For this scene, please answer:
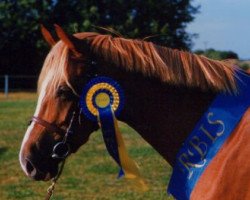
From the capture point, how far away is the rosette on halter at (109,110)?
311cm

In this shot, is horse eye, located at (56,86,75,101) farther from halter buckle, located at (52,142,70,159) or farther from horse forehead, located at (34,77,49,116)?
halter buckle, located at (52,142,70,159)

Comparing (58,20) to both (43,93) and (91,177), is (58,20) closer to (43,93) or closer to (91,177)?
(91,177)

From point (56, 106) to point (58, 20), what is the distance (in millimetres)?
38686

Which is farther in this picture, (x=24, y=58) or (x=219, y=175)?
(x=24, y=58)

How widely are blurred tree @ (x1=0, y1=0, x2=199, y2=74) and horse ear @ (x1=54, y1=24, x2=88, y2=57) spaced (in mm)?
35018

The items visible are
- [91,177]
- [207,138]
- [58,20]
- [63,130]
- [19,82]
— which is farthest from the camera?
[58,20]

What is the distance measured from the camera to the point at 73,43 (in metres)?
3.04

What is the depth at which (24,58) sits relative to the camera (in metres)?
39.9

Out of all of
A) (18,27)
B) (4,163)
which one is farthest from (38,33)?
(4,163)

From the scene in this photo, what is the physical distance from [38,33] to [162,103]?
126ft

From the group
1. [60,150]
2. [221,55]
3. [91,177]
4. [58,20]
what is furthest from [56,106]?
[58,20]

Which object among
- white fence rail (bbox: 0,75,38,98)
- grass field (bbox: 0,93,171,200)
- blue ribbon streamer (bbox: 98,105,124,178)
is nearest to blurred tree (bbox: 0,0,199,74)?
white fence rail (bbox: 0,75,38,98)

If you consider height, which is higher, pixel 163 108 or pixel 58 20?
pixel 163 108

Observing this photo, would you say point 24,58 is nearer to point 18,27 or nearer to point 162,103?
point 18,27
